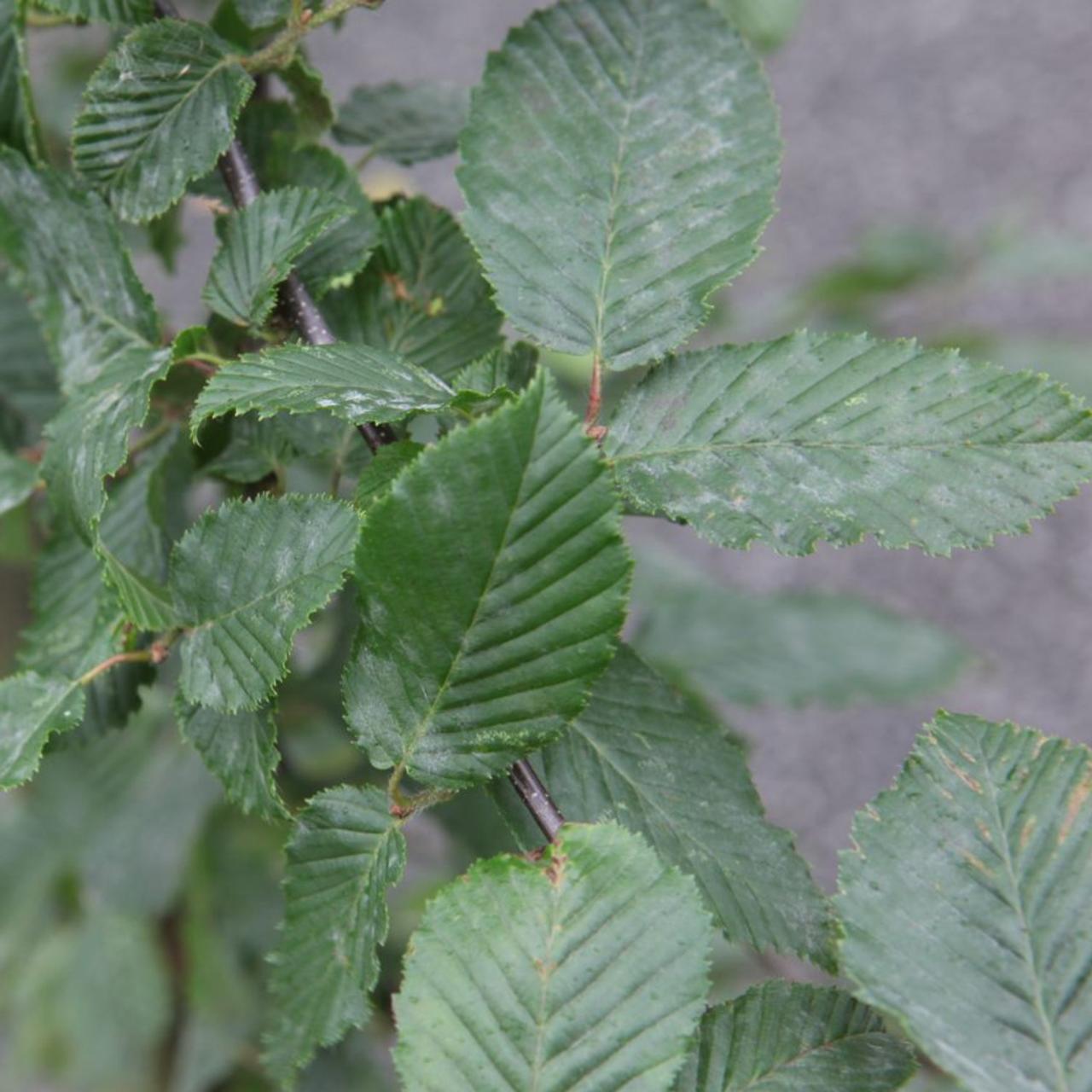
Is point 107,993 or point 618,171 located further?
point 107,993

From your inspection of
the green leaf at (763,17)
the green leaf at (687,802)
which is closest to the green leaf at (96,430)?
the green leaf at (687,802)

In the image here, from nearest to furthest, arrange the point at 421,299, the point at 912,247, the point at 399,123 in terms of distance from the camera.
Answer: the point at 421,299 → the point at 399,123 → the point at 912,247

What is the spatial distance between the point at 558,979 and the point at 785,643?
1.04m

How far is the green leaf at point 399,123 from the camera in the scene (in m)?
0.84

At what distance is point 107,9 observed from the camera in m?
0.62

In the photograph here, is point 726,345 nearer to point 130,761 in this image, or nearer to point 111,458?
point 111,458

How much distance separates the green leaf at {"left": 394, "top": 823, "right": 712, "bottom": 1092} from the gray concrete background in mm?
1949

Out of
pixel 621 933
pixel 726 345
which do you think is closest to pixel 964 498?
pixel 726 345

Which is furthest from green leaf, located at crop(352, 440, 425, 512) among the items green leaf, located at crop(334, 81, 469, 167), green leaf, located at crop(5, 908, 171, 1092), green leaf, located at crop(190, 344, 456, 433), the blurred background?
the blurred background

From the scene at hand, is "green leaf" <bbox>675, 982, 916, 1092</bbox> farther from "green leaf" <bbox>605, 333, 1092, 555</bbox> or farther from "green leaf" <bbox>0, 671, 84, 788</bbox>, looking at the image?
"green leaf" <bbox>0, 671, 84, 788</bbox>

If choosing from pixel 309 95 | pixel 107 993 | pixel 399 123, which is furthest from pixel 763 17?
pixel 107 993

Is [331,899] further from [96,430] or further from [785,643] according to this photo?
[785,643]

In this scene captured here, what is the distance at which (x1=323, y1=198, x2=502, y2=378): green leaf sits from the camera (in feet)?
2.25

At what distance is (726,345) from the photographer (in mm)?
574
